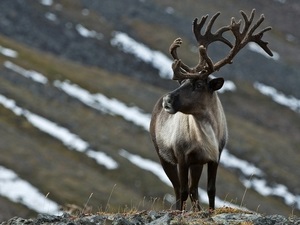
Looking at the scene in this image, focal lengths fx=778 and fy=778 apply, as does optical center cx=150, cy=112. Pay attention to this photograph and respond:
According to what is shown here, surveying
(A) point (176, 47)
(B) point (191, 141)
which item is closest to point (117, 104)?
(A) point (176, 47)

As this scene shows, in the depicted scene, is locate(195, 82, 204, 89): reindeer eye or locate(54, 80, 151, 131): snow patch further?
locate(54, 80, 151, 131): snow patch

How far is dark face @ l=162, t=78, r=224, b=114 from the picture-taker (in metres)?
17.3

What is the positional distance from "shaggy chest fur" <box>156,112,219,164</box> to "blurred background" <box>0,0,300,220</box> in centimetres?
1663

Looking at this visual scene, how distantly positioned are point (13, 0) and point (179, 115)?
7733 centimetres

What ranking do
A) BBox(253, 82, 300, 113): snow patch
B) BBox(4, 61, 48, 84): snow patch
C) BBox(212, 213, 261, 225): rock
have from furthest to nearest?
BBox(253, 82, 300, 113): snow patch < BBox(4, 61, 48, 84): snow patch < BBox(212, 213, 261, 225): rock

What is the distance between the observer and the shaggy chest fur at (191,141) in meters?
17.3

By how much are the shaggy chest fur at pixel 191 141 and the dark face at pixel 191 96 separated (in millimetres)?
379

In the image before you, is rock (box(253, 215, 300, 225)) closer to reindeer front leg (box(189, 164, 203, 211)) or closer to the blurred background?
reindeer front leg (box(189, 164, 203, 211))

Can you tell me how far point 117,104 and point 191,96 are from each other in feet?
175

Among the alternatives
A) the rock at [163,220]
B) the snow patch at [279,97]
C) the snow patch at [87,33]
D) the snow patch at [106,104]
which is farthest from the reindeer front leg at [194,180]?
the snow patch at [87,33]

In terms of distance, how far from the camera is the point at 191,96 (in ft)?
57.8

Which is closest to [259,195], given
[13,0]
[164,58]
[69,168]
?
[69,168]

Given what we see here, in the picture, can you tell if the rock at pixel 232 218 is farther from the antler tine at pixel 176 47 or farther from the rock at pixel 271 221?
the antler tine at pixel 176 47

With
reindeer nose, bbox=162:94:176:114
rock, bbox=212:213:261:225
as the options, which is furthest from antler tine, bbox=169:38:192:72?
rock, bbox=212:213:261:225
